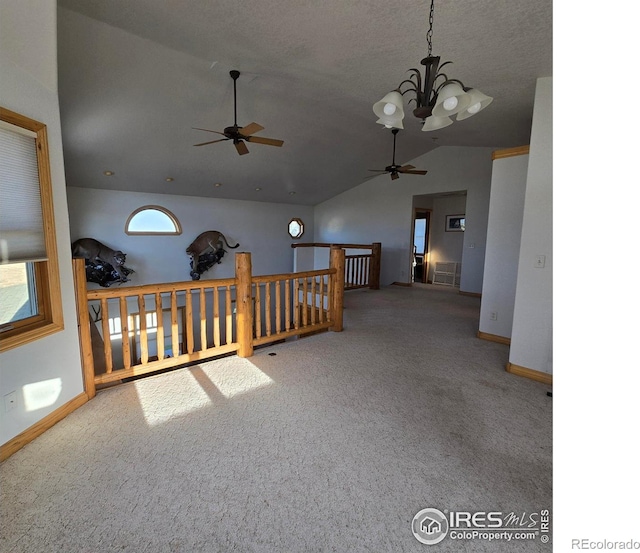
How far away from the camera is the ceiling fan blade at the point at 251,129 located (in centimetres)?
374

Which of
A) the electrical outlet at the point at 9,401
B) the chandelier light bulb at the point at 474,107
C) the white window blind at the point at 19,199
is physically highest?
the chandelier light bulb at the point at 474,107

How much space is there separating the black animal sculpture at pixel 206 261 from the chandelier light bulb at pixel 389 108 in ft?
21.3

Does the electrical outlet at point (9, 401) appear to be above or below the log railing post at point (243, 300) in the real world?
below

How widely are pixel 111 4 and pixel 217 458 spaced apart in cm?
362

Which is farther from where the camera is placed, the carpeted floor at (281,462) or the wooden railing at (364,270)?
the wooden railing at (364,270)

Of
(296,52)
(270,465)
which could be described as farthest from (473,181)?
(270,465)

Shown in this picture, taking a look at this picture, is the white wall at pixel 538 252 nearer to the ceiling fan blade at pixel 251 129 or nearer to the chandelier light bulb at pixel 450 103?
the chandelier light bulb at pixel 450 103

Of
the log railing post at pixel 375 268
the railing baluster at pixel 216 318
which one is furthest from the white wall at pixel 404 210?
the railing baluster at pixel 216 318

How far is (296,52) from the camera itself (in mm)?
3115

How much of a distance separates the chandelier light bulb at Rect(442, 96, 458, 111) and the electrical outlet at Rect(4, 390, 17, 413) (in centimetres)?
307

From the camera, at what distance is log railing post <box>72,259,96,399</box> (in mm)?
2354

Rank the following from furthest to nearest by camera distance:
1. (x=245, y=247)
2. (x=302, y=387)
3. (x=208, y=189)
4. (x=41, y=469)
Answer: (x=245, y=247) → (x=208, y=189) → (x=302, y=387) → (x=41, y=469)

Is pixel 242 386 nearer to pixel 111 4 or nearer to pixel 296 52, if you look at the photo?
pixel 296 52

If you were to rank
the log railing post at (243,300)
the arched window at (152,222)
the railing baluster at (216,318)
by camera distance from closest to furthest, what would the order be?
the railing baluster at (216,318) < the log railing post at (243,300) < the arched window at (152,222)
